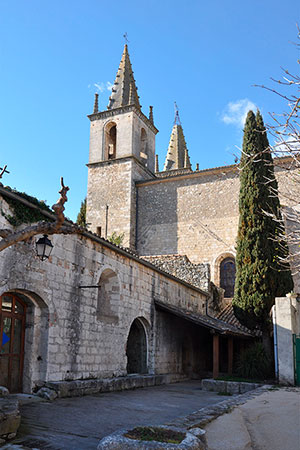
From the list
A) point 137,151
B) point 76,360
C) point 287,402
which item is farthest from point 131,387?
point 137,151

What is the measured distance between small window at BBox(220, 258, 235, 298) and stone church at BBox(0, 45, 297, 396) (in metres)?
0.06

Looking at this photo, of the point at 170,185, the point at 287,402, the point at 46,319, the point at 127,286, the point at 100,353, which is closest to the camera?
the point at 287,402

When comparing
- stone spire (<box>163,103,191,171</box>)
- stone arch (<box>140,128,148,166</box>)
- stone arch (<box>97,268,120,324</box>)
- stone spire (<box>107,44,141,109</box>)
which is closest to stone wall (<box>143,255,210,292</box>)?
stone arch (<box>97,268,120,324</box>)

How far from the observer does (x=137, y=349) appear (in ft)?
45.3

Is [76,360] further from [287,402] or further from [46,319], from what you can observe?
[287,402]

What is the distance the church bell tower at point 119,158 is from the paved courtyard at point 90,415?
17186 millimetres

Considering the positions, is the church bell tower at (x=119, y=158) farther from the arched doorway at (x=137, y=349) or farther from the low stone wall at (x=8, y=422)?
the low stone wall at (x=8, y=422)

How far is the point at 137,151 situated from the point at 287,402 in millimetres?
22213

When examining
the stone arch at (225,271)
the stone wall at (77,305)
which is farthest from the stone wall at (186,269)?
the stone wall at (77,305)

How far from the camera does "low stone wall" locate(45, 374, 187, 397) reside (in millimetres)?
8557

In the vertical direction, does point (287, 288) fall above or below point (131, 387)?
above

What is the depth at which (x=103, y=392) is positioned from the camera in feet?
32.7

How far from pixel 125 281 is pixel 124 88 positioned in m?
20.2

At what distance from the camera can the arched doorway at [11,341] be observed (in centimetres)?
809
